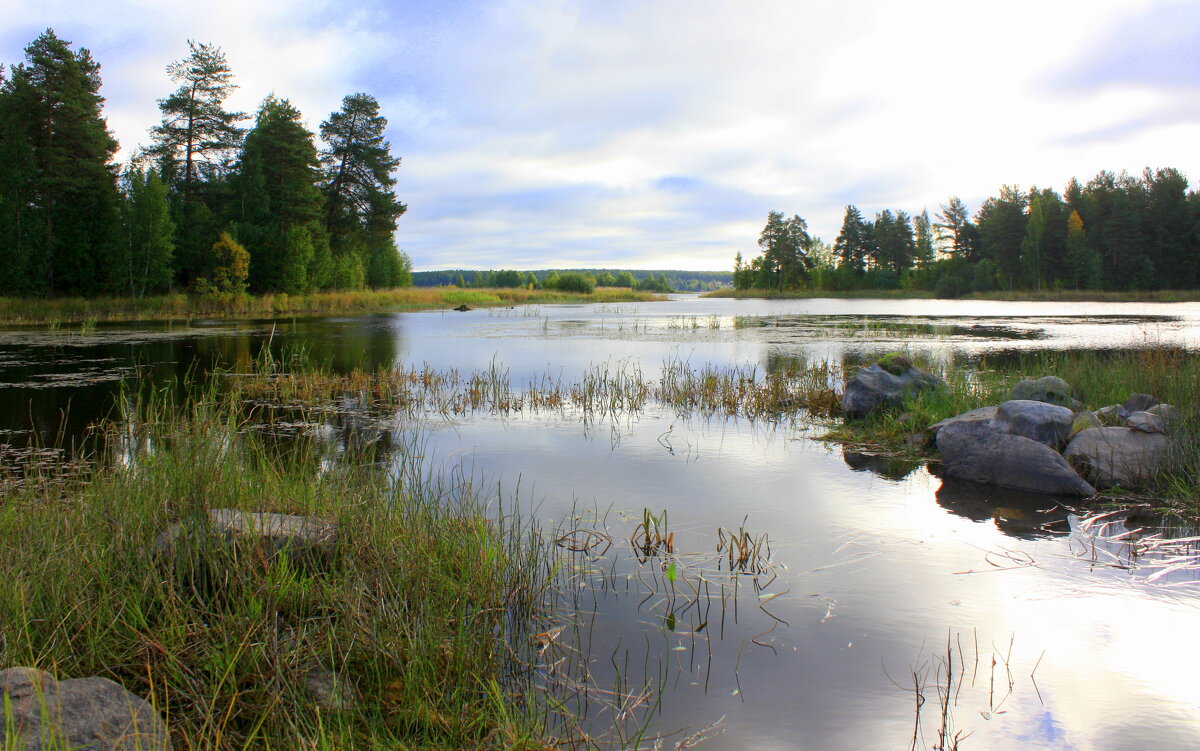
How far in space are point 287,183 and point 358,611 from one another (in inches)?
1923

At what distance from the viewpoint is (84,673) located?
291 centimetres

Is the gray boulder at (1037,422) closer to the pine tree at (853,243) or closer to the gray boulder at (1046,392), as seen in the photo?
the gray boulder at (1046,392)

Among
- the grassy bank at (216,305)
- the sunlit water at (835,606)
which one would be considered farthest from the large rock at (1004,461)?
the grassy bank at (216,305)

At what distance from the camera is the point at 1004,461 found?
7363 mm

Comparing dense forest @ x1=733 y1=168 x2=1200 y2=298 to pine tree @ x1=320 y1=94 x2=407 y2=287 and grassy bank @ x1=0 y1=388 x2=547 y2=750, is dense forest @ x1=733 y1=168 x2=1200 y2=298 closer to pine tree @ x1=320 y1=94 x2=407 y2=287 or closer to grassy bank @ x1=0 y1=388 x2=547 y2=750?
pine tree @ x1=320 y1=94 x2=407 y2=287

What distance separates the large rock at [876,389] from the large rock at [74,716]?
9903mm

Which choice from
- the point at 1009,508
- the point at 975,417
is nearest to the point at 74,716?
the point at 1009,508

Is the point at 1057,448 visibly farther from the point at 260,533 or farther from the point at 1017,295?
the point at 1017,295

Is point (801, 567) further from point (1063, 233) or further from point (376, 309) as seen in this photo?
point (1063, 233)

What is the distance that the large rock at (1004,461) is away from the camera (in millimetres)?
6969

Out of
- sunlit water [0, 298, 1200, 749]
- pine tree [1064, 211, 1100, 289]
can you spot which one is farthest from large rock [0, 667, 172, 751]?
pine tree [1064, 211, 1100, 289]

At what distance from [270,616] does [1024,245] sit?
86.7 metres

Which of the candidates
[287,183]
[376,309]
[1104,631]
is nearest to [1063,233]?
[376,309]

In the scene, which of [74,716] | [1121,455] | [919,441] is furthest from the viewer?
[919,441]
